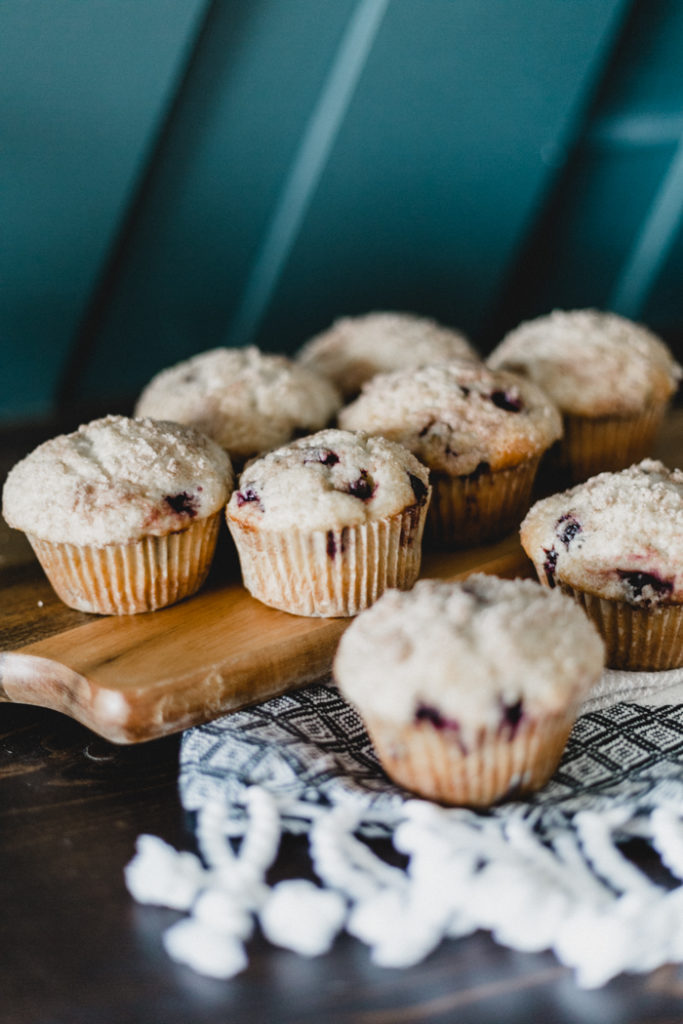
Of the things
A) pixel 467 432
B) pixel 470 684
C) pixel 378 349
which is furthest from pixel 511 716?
pixel 378 349

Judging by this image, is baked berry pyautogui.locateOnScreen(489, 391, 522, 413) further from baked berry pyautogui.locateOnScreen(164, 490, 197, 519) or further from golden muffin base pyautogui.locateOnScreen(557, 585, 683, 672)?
baked berry pyautogui.locateOnScreen(164, 490, 197, 519)

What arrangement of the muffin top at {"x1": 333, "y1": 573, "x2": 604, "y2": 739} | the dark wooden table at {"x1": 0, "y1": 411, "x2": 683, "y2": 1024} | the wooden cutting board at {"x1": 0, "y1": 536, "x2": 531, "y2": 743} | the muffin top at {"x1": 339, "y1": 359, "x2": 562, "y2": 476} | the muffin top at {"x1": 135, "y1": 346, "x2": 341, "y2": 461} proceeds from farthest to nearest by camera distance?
the muffin top at {"x1": 135, "y1": 346, "x2": 341, "y2": 461}, the muffin top at {"x1": 339, "y1": 359, "x2": 562, "y2": 476}, the wooden cutting board at {"x1": 0, "y1": 536, "x2": 531, "y2": 743}, the muffin top at {"x1": 333, "y1": 573, "x2": 604, "y2": 739}, the dark wooden table at {"x1": 0, "y1": 411, "x2": 683, "y2": 1024}

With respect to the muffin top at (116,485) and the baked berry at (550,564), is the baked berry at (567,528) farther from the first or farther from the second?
the muffin top at (116,485)

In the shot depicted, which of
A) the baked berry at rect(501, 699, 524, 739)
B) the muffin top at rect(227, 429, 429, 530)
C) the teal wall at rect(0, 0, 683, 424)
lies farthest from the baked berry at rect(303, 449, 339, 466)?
the teal wall at rect(0, 0, 683, 424)

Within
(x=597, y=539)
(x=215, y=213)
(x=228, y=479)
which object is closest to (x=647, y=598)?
(x=597, y=539)

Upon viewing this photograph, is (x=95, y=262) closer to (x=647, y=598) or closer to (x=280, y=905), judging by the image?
(x=647, y=598)

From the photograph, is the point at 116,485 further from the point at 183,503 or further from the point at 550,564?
the point at 550,564

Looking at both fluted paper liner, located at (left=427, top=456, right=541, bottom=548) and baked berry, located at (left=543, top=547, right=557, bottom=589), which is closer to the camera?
baked berry, located at (left=543, top=547, right=557, bottom=589)

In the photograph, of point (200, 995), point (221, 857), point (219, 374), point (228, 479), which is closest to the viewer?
point (200, 995)

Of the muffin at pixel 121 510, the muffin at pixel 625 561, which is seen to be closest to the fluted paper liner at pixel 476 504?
the muffin at pixel 625 561
